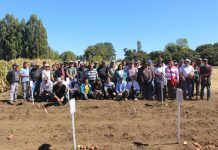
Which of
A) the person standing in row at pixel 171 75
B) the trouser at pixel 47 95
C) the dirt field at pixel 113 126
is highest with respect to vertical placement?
the person standing in row at pixel 171 75

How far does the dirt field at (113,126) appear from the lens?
1012cm

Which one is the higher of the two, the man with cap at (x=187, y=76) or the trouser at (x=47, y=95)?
the man with cap at (x=187, y=76)

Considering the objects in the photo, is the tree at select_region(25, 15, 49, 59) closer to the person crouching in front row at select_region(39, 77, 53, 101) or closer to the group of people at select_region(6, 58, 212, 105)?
the group of people at select_region(6, 58, 212, 105)

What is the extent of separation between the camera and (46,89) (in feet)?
54.7

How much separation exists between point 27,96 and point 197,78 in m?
8.39

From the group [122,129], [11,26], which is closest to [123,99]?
[122,129]

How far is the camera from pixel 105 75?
1720 centimetres

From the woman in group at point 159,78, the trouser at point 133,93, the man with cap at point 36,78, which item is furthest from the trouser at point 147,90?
the man with cap at point 36,78

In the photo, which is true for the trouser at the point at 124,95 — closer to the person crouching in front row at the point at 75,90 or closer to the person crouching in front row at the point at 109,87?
the person crouching in front row at the point at 109,87

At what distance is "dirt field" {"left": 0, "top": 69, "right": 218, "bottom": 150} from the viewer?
10.1 meters

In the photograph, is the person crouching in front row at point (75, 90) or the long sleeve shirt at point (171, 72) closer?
the long sleeve shirt at point (171, 72)

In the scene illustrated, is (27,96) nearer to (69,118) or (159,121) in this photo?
(69,118)

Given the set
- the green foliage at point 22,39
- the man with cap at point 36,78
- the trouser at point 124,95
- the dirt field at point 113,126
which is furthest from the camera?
the green foliage at point 22,39

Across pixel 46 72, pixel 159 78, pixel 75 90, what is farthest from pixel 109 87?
pixel 46 72
